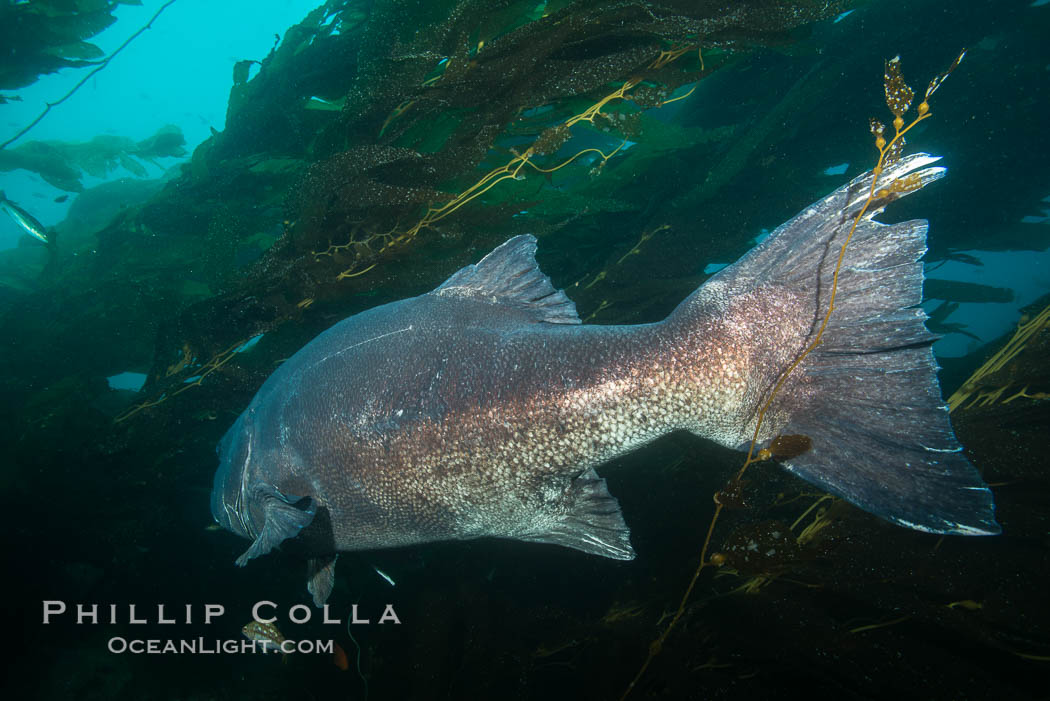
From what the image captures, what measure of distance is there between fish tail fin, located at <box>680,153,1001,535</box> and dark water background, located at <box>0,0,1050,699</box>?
0.65 meters

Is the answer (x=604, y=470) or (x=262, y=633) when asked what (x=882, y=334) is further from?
(x=262, y=633)

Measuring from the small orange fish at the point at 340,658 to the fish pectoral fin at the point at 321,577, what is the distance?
73 centimetres

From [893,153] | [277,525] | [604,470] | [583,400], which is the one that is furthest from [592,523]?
[893,153]

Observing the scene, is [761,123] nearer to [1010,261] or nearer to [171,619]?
[171,619]

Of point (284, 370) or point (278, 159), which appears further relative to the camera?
point (278, 159)

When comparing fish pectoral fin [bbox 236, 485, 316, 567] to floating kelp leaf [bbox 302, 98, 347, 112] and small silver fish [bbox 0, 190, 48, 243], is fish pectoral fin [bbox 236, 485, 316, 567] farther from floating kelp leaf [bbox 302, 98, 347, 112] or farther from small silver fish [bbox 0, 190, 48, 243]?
small silver fish [bbox 0, 190, 48, 243]

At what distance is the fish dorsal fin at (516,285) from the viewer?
2609 mm

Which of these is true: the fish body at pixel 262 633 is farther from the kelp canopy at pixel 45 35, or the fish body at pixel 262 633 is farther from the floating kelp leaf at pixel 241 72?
the kelp canopy at pixel 45 35

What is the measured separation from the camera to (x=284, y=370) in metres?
2.90

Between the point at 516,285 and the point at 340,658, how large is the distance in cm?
323

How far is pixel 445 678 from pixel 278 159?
540cm

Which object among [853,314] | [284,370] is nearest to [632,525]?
[853,314]

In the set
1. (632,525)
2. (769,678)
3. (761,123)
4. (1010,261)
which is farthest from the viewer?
(1010,261)

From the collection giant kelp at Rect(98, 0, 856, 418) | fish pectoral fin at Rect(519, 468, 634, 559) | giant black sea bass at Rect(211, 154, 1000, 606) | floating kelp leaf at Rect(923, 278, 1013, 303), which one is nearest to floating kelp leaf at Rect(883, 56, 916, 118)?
giant black sea bass at Rect(211, 154, 1000, 606)
